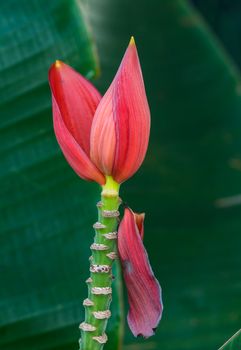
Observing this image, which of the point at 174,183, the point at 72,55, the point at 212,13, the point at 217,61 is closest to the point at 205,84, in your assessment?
the point at 217,61

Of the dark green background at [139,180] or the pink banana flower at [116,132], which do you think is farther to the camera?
the dark green background at [139,180]

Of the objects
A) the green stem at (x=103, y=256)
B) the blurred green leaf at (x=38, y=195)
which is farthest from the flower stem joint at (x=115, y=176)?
the blurred green leaf at (x=38, y=195)

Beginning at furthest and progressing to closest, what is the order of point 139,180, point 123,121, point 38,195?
point 139,180, point 38,195, point 123,121

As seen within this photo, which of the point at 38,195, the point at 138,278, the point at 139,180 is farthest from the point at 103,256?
the point at 139,180

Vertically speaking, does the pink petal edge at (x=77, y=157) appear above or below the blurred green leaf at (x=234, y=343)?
above

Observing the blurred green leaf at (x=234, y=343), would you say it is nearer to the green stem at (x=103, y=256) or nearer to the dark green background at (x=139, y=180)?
the green stem at (x=103, y=256)

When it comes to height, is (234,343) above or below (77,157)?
below

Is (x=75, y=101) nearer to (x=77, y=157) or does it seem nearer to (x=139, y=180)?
(x=77, y=157)
